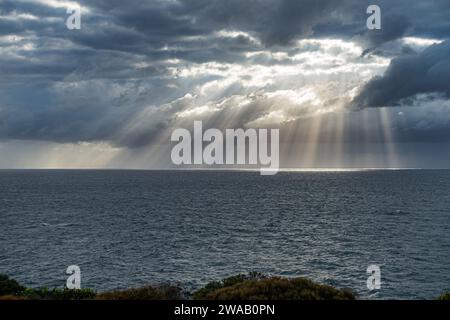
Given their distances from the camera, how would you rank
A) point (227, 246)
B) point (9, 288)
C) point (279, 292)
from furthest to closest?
point (227, 246) → point (9, 288) → point (279, 292)

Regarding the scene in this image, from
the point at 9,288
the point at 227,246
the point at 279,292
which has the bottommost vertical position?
the point at 227,246

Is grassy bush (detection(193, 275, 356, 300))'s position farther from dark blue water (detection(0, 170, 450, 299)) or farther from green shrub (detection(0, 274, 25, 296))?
dark blue water (detection(0, 170, 450, 299))

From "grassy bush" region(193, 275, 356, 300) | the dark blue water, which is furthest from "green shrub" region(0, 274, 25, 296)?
"grassy bush" region(193, 275, 356, 300)

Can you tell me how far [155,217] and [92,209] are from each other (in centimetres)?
3231

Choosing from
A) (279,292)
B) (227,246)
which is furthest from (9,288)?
(227,246)

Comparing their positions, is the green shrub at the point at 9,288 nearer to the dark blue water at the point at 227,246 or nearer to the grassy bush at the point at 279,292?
the dark blue water at the point at 227,246

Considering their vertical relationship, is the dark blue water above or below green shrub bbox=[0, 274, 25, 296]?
below

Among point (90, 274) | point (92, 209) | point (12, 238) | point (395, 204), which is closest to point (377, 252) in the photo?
point (90, 274)

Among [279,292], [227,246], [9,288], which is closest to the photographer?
[279,292]

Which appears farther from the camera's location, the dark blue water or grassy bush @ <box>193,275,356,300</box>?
the dark blue water

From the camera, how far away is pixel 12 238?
87188 mm

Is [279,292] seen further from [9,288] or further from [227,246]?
[227,246]
